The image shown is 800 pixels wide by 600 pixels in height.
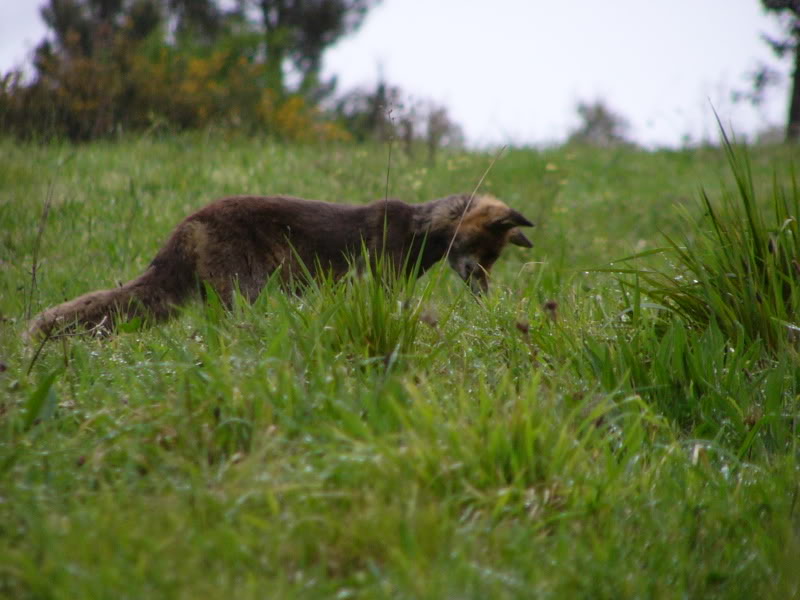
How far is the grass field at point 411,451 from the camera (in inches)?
86.7

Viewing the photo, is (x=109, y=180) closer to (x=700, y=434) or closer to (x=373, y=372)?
(x=373, y=372)

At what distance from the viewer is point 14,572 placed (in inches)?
81.0

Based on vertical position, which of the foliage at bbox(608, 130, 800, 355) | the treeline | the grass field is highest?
the treeline

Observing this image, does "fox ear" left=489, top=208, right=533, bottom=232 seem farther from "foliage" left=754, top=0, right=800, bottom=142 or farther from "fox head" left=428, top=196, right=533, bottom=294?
"foliage" left=754, top=0, right=800, bottom=142

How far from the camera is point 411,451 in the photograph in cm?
252

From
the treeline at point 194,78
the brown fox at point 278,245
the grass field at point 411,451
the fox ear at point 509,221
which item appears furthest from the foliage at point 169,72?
the grass field at point 411,451

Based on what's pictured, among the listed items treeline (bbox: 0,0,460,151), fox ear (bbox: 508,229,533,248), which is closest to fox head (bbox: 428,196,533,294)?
fox ear (bbox: 508,229,533,248)

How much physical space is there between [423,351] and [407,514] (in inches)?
60.9

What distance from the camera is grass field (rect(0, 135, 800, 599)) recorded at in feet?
7.23

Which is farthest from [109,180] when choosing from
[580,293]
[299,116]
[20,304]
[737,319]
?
[299,116]

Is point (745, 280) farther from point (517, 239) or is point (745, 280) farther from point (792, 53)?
point (792, 53)

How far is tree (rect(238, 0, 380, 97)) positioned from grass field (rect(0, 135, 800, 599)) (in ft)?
64.0

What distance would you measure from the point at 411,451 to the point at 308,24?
23.0m

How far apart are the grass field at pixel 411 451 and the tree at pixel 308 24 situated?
1950cm
